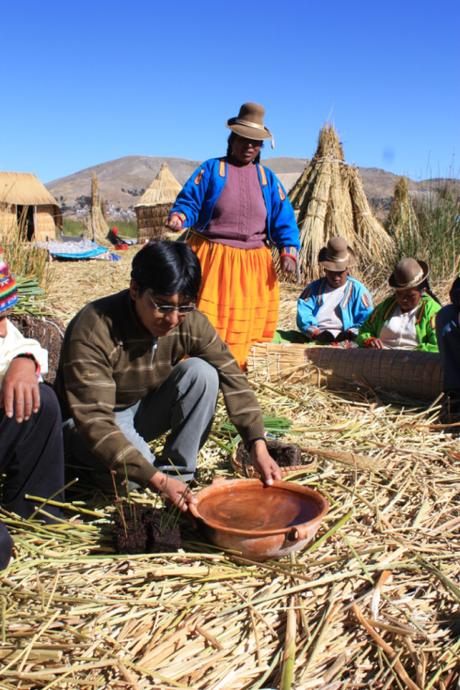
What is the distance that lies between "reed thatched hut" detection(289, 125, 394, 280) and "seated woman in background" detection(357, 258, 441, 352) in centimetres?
452

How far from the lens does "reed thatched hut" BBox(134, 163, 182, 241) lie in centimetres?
1911

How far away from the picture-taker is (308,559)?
2.27 m

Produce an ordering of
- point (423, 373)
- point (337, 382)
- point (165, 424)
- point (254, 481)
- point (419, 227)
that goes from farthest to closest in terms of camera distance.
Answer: point (419, 227) → point (337, 382) → point (423, 373) → point (165, 424) → point (254, 481)

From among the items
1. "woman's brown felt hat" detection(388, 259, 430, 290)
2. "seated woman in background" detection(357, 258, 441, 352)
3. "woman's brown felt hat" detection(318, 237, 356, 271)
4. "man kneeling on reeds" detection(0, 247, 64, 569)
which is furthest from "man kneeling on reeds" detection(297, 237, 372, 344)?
"man kneeling on reeds" detection(0, 247, 64, 569)

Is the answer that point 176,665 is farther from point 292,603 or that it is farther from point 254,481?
point 254,481

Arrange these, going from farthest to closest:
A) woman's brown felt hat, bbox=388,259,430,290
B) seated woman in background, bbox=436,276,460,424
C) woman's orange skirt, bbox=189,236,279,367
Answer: woman's orange skirt, bbox=189,236,279,367 < woman's brown felt hat, bbox=388,259,430,290 < seated woman in background, bbox=436,276,460,424

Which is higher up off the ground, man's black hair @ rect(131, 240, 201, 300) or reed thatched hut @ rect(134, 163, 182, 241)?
reed thatched hut @ rect(134, 163, 182, 241)

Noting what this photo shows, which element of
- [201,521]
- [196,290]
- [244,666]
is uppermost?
[196,290]

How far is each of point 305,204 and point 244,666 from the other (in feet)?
28.0

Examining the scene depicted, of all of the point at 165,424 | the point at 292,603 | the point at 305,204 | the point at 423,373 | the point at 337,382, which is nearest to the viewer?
the point at 292,603

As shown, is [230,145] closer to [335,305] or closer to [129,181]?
[335,305]

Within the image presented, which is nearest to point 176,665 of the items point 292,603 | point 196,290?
point 292,603

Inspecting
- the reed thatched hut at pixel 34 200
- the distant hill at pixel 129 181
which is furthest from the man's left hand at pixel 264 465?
the distant hill at pixel 129 181

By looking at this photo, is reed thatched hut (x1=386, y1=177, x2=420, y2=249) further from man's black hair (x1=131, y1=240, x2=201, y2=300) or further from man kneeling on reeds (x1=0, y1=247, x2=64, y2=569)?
man kneeling on reeds (x1=0, y1=247, x2=64, y2=569)
